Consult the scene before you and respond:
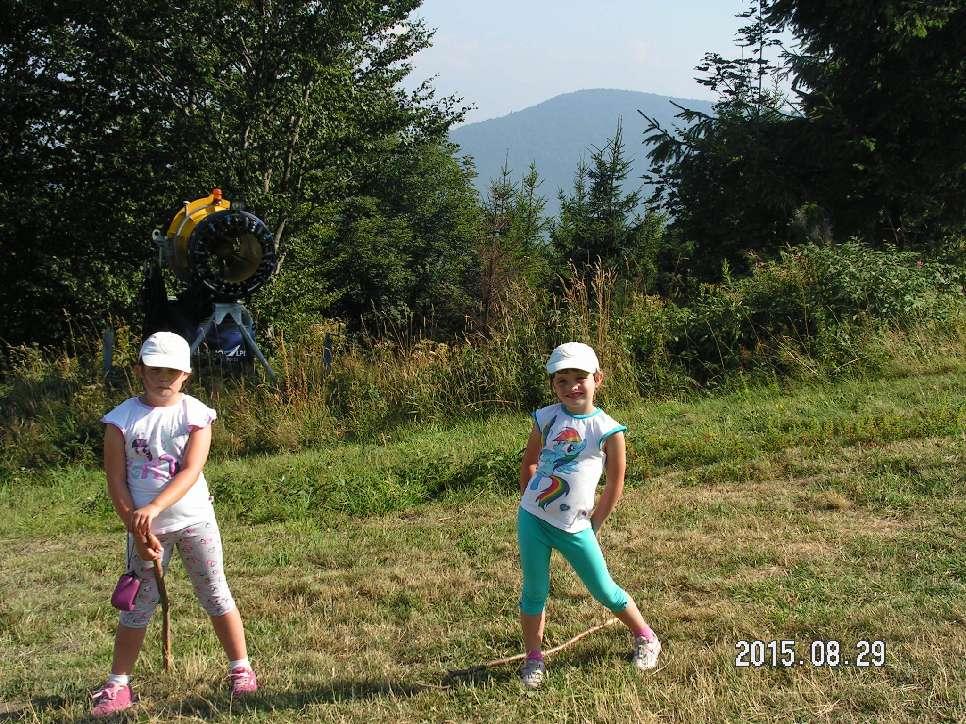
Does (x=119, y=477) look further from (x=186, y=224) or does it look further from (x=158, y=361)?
(x=186, y=224)

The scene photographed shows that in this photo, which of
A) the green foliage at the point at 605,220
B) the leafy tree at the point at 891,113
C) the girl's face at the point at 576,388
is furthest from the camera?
the green foliage at the point at 605,220

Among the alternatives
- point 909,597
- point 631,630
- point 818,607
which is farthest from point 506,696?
point 909,597

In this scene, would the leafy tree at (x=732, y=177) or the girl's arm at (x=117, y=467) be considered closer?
the girl's arm at (x=117, y=467)

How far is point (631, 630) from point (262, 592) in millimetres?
2332

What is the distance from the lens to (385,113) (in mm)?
16609

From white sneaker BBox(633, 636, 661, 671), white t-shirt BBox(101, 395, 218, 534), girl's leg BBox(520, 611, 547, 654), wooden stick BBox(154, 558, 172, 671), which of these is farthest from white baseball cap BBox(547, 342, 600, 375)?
wooden stick BBox(154, 558, 172, 671)

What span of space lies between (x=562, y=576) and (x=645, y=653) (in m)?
1.22

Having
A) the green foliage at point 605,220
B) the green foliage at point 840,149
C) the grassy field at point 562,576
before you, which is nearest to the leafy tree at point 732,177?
the green foliage at point 840,149

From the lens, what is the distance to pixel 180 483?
11.3 feet

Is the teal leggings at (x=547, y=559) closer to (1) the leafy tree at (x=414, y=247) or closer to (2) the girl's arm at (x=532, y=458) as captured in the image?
(2) the girl's arm at (x=532, y=458)

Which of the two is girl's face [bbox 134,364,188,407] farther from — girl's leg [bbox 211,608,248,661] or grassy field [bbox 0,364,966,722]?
grassy field [bbox 0,364,966,722]

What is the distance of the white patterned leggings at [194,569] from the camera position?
3.56 metres

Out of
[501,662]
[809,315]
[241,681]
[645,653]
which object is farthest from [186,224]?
[645,653]

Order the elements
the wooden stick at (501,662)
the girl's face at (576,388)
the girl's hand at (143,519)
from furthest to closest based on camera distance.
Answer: the wooden stick at (501,662) < the girl's face at (576,388) < the girl's hand at (143,519)
